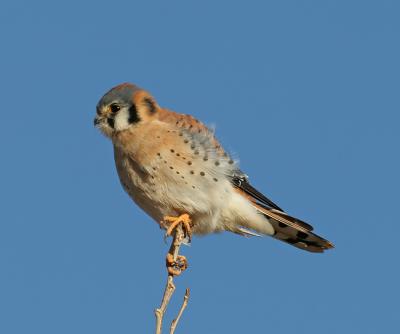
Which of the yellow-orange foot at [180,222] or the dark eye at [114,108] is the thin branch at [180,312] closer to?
the yellow-orange foot at [180,222]

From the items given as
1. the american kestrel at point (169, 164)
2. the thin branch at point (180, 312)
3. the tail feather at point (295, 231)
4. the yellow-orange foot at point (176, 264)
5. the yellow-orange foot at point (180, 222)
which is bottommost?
the thin branch at point (180, 312)

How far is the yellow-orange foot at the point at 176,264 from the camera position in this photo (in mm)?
4133

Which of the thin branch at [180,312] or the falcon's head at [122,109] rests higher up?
the falcon's head at [122,109]

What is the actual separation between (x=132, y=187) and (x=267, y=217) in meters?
1.18

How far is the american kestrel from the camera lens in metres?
4.95

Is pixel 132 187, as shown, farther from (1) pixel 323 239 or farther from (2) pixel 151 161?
(1) pixel 323 239

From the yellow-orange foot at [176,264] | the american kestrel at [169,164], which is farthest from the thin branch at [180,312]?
the american kestrel at [169,164]

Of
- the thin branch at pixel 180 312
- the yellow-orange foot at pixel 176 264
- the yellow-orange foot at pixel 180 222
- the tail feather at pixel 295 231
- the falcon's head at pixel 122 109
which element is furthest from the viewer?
the tail feather at pixel 295 231

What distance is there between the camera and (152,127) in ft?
16.8

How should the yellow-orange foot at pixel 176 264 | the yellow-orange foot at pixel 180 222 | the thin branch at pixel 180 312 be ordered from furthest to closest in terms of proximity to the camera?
1. the yellow-orange foot at pixel 180 222
2. the yellow-orange foot at pixel 176 264
3. the thin branch at pixel 180 312

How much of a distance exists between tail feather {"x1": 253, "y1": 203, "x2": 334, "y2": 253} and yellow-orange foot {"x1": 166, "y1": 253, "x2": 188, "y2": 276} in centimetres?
144

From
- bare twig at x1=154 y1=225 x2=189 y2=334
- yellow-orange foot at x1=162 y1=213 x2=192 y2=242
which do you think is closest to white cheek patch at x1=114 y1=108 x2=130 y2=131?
yellow-orange foot at x1=162 y1=213 x2=192 y2=242

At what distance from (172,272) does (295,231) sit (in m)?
1.81

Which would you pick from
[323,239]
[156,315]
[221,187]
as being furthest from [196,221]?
[156,315]
